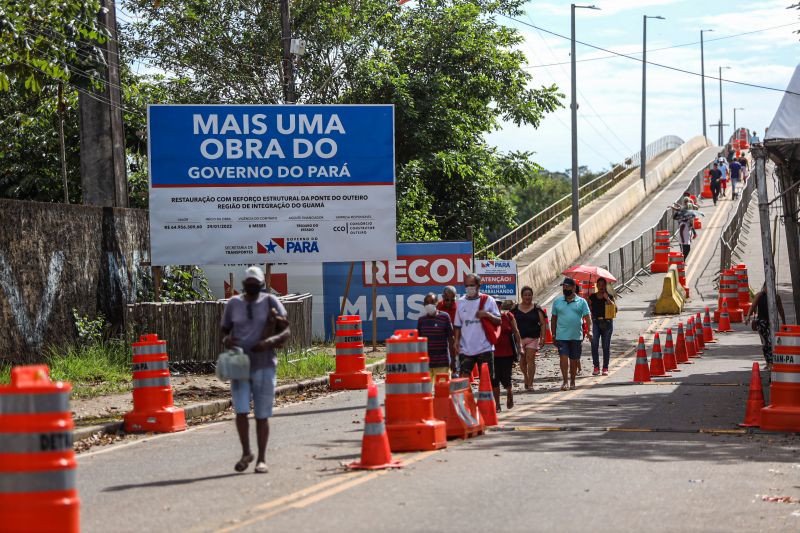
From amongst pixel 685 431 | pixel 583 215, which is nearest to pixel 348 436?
pixel 685 431

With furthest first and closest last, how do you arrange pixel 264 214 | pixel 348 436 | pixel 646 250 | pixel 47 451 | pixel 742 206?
1. pixel 742 206
2. pixel 646 250
3. pixel 264 214
4. pixel 348 436
5. pixel 47 451

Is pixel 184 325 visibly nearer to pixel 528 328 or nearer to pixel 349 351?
pixel 349 351

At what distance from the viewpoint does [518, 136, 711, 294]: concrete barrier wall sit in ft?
131

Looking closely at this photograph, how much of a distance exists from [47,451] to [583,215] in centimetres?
4870

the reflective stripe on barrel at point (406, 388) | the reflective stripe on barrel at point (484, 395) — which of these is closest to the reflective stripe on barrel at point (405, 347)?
the reflective stripe on barrel at point (406, 388)

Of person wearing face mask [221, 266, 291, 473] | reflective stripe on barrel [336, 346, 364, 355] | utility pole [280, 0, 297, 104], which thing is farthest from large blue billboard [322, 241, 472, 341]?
person wearing face mask [221, 266, 291, 473]

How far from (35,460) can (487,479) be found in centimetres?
444

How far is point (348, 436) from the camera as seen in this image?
1319cm

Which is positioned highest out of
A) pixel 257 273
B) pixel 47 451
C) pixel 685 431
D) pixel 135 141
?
pixel 135 141

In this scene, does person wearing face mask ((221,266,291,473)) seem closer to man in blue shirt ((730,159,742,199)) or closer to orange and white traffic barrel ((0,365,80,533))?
orange and white traffic barrel ((0,365,80,533))

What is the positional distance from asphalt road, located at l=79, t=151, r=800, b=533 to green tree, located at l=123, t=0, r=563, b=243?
24.4 metres

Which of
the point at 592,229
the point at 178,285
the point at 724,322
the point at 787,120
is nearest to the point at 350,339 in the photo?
the point at 787,120

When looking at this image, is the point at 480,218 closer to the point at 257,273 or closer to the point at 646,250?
the point at 646,250

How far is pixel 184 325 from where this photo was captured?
2125 cm
